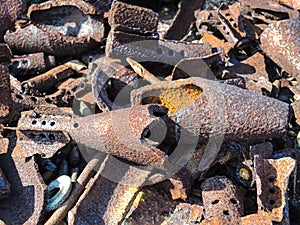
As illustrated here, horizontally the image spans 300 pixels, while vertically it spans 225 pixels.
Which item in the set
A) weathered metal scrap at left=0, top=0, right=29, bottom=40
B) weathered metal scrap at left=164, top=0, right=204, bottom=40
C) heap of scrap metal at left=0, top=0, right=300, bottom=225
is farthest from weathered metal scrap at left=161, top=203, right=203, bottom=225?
weathered metal scrap at left=0, top=0, right=29, bottom=40

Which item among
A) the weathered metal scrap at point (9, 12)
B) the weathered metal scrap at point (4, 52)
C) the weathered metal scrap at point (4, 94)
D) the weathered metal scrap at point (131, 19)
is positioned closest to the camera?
the weathered metal scrap at point (4, 94)

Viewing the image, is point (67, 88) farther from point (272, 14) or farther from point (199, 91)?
point (272, 14)

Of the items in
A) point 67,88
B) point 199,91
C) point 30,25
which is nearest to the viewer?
point 199,91

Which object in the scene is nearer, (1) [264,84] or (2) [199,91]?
(2) [199,91]

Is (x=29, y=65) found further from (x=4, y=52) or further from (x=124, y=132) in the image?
(x=124, y=132)

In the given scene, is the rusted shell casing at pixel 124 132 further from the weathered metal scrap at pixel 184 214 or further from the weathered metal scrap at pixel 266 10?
the weathered metal scrap at pixel 266 10

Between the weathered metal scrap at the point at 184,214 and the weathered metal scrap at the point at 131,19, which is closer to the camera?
the weathered metal scrap at the point at 184,214

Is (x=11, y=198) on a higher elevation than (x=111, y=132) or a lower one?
lower

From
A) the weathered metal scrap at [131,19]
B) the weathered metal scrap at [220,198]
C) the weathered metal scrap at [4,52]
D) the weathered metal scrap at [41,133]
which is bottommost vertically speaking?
the weathered metal scrap at [220,198]

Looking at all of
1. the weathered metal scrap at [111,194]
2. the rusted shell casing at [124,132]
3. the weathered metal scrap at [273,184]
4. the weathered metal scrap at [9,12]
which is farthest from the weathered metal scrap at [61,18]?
the weathered metal scrap at [273,184]

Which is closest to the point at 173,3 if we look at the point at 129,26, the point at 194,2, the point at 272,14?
the point at 194,2
